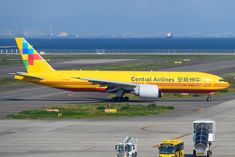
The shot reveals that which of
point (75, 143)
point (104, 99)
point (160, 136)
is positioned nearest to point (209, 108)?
point (104, 99)

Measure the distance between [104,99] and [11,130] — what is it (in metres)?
27.4

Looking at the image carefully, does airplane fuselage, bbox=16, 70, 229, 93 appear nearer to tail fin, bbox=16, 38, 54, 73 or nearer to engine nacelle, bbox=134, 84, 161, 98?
tail fin, bbox=16, 38, 54, 73

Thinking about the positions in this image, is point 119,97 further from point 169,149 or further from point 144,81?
point 169,149

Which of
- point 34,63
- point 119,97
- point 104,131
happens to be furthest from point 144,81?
point 104,131

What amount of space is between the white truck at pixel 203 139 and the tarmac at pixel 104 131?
1252 mm

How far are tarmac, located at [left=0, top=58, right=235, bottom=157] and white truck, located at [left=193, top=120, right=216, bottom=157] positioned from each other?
1.25m

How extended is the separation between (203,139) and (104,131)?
45.9 feet

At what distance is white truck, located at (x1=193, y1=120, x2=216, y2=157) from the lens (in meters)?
45.3

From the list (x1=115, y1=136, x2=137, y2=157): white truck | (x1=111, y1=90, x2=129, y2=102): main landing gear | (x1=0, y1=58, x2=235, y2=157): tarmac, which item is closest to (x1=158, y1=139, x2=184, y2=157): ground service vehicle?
(x1=115, y1=136, x2=137, y2=157): white truck

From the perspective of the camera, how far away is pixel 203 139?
4628 cm

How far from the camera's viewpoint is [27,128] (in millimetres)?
60812

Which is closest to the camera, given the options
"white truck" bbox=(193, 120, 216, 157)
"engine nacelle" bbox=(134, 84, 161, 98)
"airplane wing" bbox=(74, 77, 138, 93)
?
"white truck" bbox=(193, 120, 216, 157)

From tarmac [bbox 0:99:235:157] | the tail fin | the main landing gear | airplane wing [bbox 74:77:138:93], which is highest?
the tail fin

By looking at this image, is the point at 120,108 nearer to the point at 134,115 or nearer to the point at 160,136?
the point at 134,115
